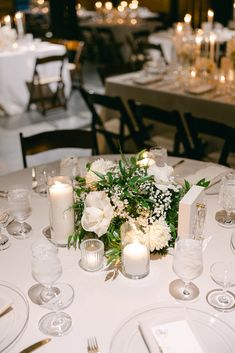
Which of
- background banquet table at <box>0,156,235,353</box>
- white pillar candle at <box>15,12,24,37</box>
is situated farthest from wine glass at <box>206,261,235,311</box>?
white pillar candle at <box>15,12,24,37</box>

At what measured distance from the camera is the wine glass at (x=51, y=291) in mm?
1197

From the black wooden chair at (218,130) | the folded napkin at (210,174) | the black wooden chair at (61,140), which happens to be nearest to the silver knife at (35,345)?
the folded napkin at (210,174)

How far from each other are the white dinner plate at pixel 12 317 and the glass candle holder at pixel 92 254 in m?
0.23

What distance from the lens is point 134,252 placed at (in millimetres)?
1354

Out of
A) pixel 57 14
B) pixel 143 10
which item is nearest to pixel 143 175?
pixel 57 14

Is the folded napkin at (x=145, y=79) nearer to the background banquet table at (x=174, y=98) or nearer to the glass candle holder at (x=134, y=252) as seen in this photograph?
the background banquet table at (x=174, y=98)

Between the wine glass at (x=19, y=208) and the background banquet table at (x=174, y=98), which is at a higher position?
the wine glass at (x=19, y=208)

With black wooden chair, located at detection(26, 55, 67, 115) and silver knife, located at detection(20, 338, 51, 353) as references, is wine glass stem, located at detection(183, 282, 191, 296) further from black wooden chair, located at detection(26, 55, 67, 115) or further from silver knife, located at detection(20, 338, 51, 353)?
black wooden chair, located at detection(26, 55, 67, 115)

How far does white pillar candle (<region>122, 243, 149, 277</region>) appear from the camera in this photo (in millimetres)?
1355

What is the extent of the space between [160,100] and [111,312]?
304cm

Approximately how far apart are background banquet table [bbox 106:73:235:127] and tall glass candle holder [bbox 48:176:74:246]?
7.64ft

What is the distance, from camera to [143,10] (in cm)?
1094

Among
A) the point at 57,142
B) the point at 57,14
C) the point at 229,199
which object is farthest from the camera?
the point at 57,14

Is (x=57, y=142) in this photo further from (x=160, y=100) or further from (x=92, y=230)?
(x=160, y=100)
